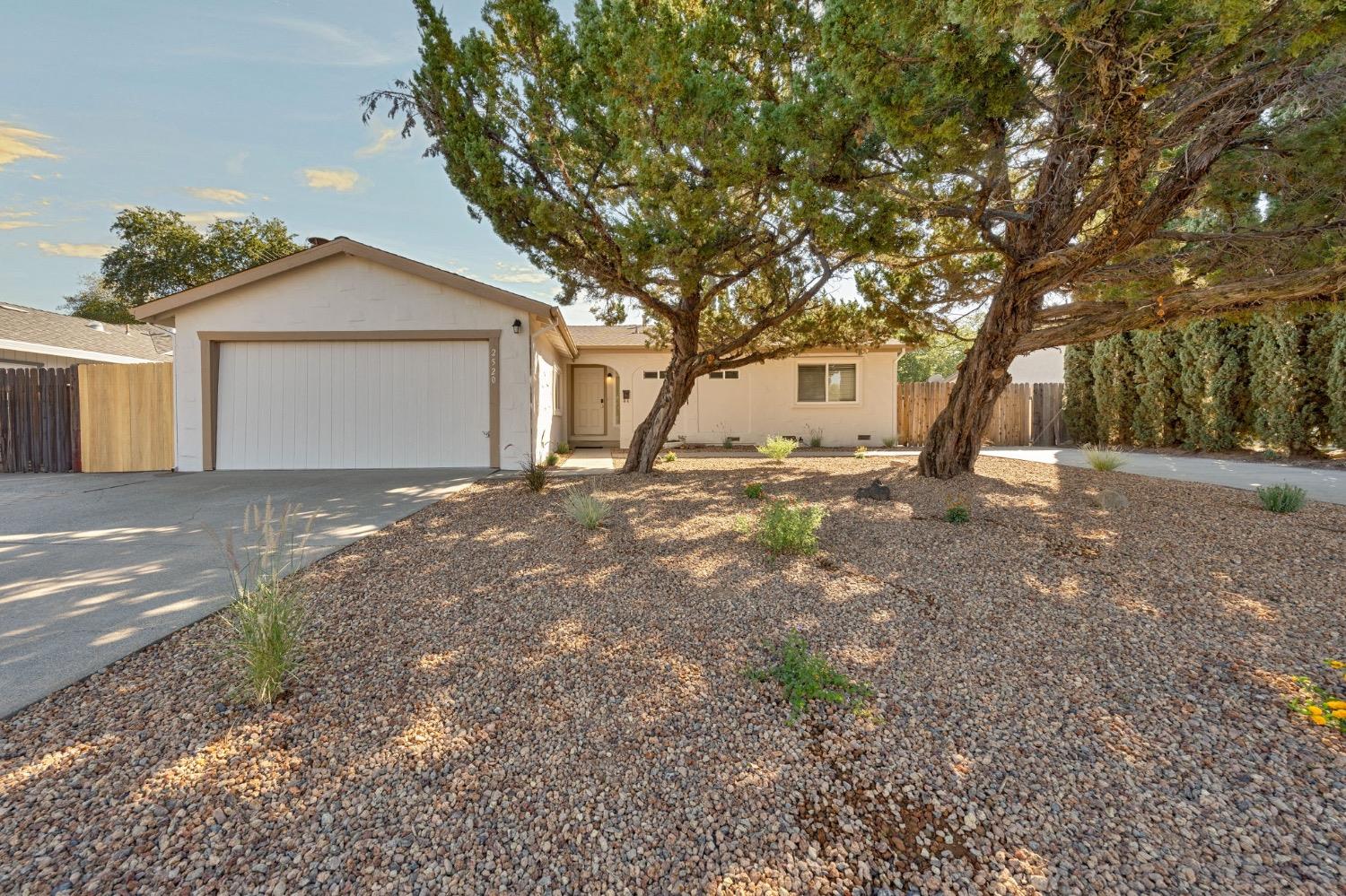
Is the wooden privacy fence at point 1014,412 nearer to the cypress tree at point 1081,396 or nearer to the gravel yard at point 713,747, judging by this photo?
the cypress tree at point 1081,396

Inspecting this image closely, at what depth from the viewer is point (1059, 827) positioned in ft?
5.23

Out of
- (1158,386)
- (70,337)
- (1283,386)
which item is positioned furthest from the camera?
(70,337)

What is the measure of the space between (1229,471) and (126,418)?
58.5ft

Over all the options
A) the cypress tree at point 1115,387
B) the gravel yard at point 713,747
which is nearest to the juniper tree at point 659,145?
the gravel yard at point 713,747

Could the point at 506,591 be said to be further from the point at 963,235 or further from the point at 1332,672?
the point at 963,235

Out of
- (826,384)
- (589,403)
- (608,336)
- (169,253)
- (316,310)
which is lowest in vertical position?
(589,403)

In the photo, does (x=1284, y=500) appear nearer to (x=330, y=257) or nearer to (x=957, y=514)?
(x=957, y=514)

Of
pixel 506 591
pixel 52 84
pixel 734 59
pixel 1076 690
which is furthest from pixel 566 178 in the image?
pixel 52 84

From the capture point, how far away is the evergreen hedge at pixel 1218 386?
29.6 ft

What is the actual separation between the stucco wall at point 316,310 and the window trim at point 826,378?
757 cm

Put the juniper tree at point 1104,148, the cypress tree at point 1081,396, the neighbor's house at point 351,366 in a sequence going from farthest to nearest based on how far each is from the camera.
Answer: the cypress tree at point 1081,396 → the neighbor's house at point 351,366 → the juniper tree at point 1104,148

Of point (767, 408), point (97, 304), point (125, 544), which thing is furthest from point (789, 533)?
point (97, 304)

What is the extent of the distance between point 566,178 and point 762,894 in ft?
23.1

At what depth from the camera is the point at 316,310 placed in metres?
8.74
